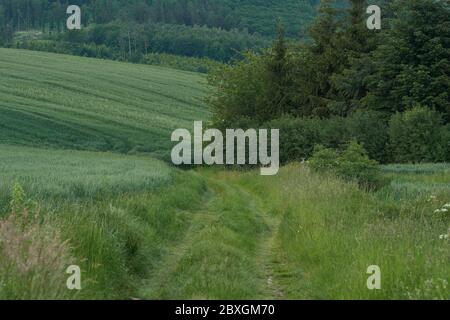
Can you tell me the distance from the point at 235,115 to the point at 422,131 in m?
20.4

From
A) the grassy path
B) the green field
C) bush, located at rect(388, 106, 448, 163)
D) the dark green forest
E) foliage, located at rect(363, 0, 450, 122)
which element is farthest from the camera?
foliage, located at rect(363, 0, 450, 122)

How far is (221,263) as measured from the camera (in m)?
12.0

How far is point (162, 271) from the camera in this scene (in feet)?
41.5

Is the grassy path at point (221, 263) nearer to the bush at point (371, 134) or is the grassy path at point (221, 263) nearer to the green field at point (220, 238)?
the green field at point (220, 238)

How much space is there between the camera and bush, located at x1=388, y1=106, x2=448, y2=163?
124 feet

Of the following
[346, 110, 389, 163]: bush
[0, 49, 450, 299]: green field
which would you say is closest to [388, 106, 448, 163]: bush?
[346, 110, 389, 163]: bush

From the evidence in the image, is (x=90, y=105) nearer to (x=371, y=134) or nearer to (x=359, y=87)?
(x=359, y=87)

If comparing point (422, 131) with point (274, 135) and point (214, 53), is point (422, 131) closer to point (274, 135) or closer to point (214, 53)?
point (274, 135)

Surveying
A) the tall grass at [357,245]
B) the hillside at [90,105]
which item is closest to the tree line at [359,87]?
the hillside at [90,105]

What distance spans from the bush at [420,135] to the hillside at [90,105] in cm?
2079

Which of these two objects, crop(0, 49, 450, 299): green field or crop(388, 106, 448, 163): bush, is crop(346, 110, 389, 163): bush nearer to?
crop(388, 106, 448, 163): bush

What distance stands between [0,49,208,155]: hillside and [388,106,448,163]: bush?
20.8 meters
